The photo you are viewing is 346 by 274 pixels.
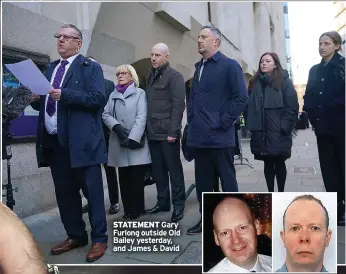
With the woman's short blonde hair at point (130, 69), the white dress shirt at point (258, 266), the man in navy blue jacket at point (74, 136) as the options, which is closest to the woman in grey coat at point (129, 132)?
the woman's short blonde hair at point (130, 69)

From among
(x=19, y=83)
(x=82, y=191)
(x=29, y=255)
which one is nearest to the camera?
(x=29, y=255)

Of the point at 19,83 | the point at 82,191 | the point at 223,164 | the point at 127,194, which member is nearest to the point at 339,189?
the point at 223,164

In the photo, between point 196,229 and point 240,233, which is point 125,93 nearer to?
point 196,229

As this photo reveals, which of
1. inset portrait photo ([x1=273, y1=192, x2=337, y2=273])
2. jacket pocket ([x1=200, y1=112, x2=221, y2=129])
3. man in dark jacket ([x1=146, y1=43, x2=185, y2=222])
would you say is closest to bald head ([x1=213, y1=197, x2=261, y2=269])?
inset portrait photo ([x1=273, y1=192, x2=337, y2=273])

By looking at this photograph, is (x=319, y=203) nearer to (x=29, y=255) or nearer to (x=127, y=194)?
(x=127, y=194)

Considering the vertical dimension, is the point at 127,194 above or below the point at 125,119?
below

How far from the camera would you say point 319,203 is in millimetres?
2133

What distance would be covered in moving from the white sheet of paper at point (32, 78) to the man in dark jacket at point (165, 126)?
52 cm

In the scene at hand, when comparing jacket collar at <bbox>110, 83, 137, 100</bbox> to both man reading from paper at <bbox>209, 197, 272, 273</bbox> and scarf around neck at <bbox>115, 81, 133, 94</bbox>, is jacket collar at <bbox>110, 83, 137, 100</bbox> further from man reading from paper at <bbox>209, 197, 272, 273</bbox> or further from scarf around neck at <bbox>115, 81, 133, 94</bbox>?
man reading from paper at <bbox>209, 197, 272, 273</bbox>

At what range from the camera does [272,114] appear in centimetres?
219

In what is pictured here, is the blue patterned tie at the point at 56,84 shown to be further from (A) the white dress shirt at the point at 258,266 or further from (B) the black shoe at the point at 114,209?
(A) the white dress shirt at the point at 258,266

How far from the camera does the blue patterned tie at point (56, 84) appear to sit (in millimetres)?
2158

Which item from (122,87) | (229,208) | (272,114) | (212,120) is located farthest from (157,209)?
(272,114)

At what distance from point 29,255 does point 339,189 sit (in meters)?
1.50
